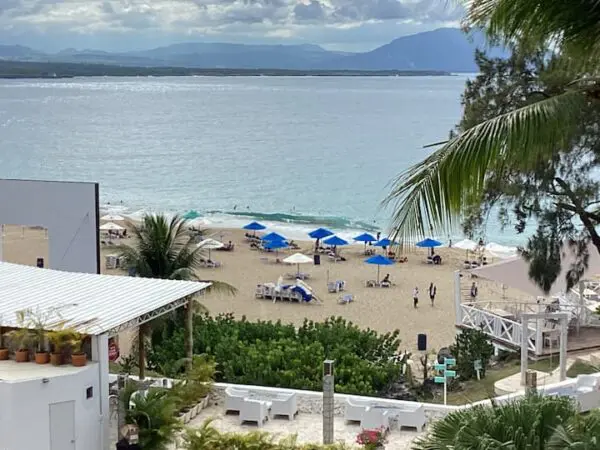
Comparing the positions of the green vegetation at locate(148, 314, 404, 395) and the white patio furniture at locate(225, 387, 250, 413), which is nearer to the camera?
the white patio furniture at locate(225, 387, 250, 413)

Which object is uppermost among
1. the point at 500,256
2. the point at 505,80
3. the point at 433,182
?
the point at 505,80

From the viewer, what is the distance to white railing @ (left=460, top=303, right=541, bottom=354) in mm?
16977

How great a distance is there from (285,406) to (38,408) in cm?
342

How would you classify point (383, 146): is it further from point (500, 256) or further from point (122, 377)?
point (122, 377)

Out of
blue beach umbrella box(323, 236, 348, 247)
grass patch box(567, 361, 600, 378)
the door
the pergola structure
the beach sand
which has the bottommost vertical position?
the beach sand

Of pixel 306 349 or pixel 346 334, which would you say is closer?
pixel 306 349

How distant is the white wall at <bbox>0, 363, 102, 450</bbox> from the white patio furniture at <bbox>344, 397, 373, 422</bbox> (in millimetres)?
3295

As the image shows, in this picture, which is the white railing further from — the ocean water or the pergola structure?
the ocean water

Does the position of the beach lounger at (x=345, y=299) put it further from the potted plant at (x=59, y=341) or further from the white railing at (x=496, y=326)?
the potted plant at (x=59, y=341)

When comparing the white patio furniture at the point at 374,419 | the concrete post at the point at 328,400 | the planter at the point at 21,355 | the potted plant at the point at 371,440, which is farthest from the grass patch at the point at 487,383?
the planter at the point at 21,355

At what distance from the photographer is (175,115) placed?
504 ft

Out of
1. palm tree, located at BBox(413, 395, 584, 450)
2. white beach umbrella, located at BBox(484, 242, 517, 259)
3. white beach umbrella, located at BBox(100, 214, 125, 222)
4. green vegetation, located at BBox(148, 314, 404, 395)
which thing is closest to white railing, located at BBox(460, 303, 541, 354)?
green vegetation, located at BBox(148, 314, 404, 395)

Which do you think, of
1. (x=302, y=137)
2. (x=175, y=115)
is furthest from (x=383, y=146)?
(x=175, y=115)

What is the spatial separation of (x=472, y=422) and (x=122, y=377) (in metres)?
6.59
